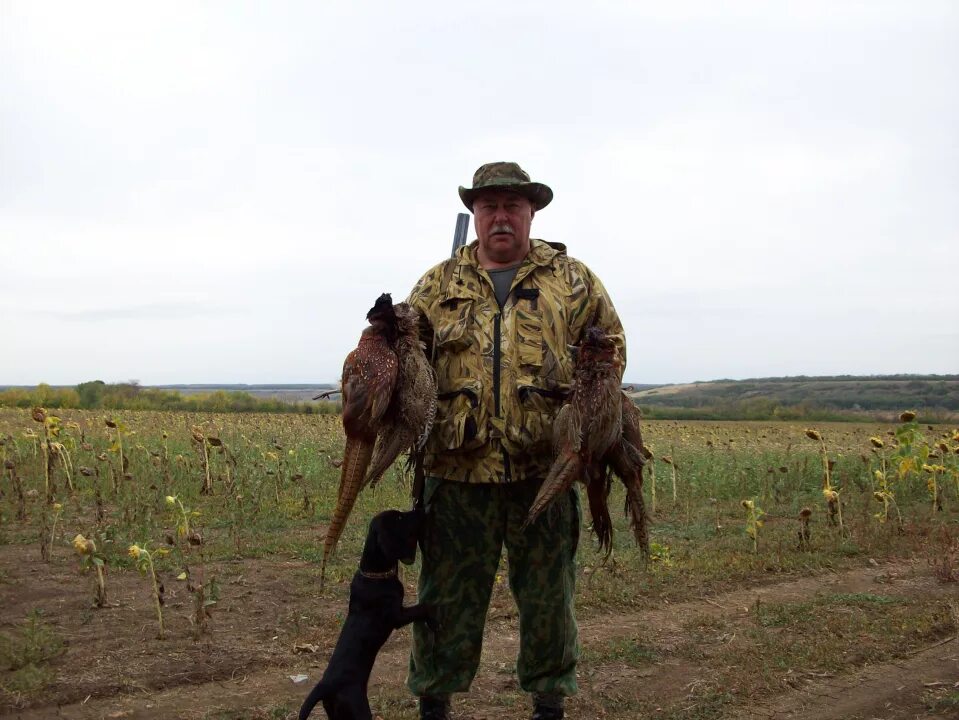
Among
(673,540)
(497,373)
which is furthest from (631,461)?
(673,540)

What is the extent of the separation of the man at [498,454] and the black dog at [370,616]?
188mm

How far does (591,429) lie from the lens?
2.97m

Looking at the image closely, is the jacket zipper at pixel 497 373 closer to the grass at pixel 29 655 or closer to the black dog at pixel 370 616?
the black dog at pixel 370 616

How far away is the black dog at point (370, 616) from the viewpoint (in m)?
3.08

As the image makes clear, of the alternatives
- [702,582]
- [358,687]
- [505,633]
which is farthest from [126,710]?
[702,582]

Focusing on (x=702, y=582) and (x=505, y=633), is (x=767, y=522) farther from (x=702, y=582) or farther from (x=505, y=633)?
(x=505, y=633)

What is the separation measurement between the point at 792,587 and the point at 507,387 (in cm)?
406

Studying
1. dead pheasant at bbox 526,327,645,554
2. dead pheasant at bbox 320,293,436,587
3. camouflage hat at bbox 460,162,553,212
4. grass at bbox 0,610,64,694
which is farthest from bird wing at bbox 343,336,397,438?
grass at bbox 0,610,64,694

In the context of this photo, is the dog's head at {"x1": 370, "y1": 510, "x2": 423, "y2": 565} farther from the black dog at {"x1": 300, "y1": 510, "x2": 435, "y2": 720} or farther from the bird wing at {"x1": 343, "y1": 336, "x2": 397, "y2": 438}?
the bird wing at {"x1": 343, "y1": 336, "x2": 397, "y2": 438}

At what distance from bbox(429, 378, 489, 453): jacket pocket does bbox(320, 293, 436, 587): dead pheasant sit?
22 cm

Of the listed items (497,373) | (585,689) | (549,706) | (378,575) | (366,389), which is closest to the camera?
(366,389)

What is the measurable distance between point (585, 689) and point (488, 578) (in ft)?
4.22

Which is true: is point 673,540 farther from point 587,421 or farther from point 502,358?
point 587,421

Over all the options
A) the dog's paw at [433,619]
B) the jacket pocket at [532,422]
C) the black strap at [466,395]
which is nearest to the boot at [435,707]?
the dog's paw at [433,619]
